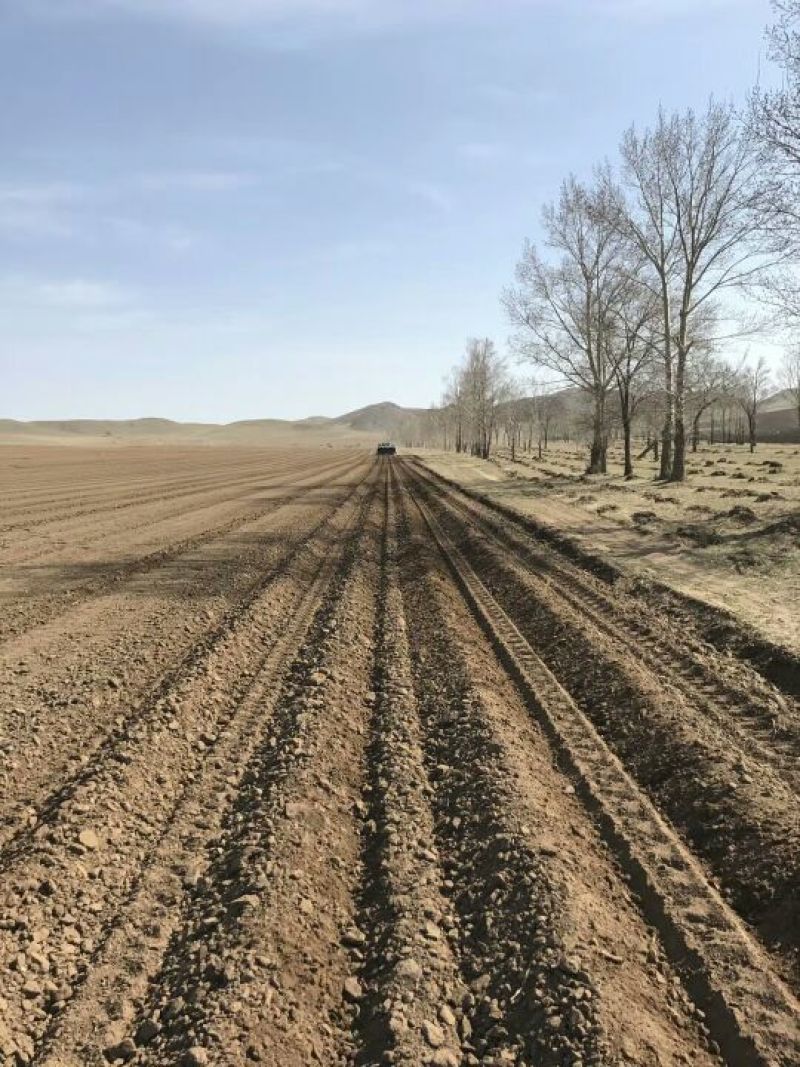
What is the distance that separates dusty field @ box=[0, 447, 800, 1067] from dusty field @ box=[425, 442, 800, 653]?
126 centimetres

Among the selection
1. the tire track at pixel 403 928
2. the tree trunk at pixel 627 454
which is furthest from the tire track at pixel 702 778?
the tree trunk at pixel 627 454

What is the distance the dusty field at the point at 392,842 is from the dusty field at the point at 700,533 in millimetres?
1263

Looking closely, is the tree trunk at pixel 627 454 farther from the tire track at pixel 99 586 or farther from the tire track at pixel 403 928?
the tire track at pixel 403 928

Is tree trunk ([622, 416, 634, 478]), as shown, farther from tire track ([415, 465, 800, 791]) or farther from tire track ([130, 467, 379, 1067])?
tire track ([130, 467, 379, 1067])

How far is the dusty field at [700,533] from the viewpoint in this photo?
948 cm

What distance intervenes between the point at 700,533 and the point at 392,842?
41.5 ft

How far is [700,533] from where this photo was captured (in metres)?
14.7

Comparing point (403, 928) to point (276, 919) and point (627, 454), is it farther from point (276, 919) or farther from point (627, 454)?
point (627, 454)

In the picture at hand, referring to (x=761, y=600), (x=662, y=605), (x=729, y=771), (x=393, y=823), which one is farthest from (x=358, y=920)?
(x=761, y=600)

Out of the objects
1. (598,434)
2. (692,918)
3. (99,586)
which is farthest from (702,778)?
(598,434)

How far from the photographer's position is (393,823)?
4180 millimetres

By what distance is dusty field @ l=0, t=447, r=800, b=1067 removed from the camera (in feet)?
9.00

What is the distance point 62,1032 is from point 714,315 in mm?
31918

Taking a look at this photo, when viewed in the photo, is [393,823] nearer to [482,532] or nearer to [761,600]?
[761,600]
